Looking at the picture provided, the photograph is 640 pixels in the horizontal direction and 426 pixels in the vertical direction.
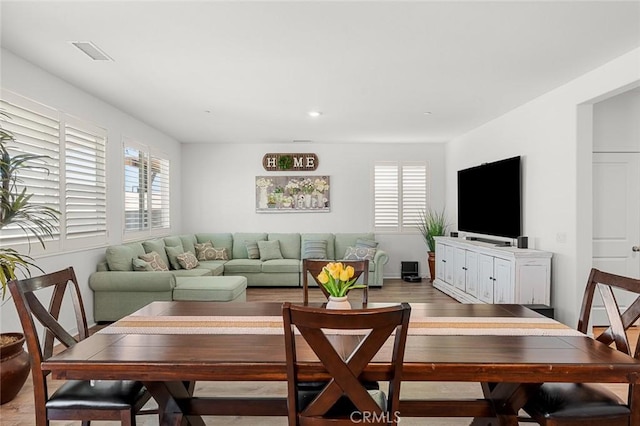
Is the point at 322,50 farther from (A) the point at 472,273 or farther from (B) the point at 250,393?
(A) the point at 472,273

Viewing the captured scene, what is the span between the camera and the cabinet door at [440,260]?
655 centimetres

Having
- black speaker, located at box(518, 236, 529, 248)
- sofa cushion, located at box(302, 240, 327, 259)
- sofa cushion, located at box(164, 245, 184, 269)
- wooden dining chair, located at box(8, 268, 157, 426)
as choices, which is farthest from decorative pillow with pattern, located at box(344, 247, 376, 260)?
wooden dining chair, located at box(8, 268, 157, 426)

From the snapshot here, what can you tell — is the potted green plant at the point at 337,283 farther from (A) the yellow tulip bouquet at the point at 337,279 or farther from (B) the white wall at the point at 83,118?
(B) the white wall at the point at 83,118

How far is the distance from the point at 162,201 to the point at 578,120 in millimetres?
5968

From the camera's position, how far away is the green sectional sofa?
446cm

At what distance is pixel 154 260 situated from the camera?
5.16 m

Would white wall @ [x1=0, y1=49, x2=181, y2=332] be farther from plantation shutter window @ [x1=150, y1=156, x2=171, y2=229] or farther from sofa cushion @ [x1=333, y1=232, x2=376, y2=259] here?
sofa cushion @ [x1=333, y1=232, x2=376, y2=259]

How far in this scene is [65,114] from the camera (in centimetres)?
408

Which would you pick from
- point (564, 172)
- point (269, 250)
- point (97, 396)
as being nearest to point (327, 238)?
point (269, 250)

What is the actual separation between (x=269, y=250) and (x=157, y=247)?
2090mm

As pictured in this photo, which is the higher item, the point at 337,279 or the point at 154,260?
the point at 337,279

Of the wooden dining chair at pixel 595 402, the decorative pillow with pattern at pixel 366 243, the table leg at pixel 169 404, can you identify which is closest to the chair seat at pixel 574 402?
the wooden dining chair at pixel 595 402

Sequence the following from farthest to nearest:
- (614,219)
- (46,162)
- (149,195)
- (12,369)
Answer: (149,195), (614,219), (46,162), (12,369)

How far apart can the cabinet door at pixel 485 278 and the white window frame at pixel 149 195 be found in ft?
15.3
